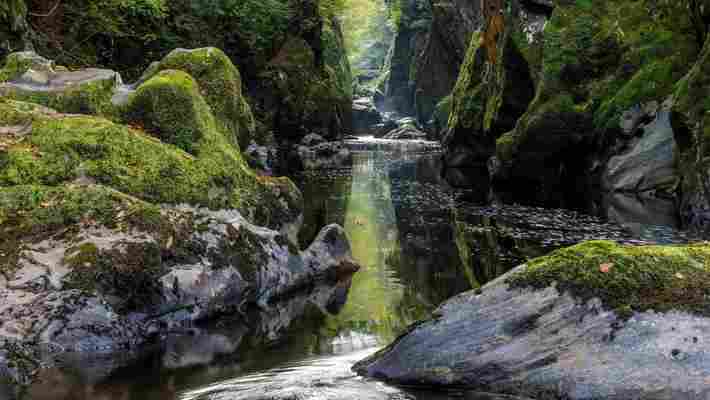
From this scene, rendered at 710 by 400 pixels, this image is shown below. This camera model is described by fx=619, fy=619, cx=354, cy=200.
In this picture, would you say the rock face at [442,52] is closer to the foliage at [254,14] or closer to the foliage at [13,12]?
the foliage at [254,14]

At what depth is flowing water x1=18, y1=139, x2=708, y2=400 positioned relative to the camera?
571 cm

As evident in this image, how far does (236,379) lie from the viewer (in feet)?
19.6

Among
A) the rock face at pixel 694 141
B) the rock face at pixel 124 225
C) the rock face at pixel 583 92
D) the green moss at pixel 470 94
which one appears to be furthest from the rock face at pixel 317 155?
the rock face at pixel 124 225

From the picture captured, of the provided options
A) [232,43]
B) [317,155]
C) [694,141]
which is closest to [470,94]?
[317,155]

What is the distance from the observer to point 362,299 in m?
9.28

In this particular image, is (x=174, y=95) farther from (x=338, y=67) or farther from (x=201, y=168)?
(x=338, y=67)

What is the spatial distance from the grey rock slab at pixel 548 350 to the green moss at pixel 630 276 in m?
0.09

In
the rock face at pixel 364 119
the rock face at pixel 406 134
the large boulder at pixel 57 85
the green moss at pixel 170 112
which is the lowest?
the green moss at pixel 170 112

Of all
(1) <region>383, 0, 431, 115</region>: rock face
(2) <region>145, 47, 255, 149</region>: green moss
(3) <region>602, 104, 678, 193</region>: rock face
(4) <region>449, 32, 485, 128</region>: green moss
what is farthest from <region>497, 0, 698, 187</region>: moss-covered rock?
(1) <region>383, 0, 431, 115</region>: rock face

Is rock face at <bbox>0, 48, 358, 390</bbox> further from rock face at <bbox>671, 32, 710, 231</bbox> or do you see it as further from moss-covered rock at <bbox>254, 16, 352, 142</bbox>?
moss-covered rock at <bbox>254, 16, 352, 142</bbox>

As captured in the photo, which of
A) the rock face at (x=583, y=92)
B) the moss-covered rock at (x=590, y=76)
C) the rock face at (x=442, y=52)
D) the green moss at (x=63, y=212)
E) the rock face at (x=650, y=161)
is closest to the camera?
the green moss at (x=63, y=212)

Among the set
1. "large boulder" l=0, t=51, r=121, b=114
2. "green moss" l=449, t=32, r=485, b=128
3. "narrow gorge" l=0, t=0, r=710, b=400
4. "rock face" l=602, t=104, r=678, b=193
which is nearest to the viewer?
"narrow gorge" l=0, t=0, r=710, b=400

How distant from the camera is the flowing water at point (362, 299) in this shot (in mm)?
5711

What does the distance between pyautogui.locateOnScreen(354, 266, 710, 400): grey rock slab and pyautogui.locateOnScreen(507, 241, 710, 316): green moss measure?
3.5 inches
